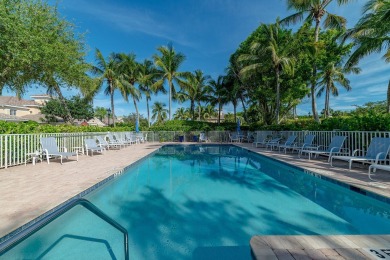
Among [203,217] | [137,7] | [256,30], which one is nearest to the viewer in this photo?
[203,217]

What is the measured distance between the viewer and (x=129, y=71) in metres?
29.6

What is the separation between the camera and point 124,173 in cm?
744

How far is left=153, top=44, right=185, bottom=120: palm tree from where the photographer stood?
27.0 m

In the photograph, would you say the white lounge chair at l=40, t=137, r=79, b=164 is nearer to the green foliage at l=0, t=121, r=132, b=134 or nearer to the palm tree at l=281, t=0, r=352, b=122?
the green foliage at l=0, t=121, r=132, b=134

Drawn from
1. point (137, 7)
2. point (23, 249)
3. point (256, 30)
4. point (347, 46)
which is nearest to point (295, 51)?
point (347, 46)

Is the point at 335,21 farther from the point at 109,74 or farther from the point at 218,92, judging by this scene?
the point at 109,74

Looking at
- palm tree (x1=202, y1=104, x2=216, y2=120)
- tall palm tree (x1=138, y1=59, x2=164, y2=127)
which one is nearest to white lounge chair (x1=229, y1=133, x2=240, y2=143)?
tall palm tree (x1=138, y1=59, x2=164, y2=127)

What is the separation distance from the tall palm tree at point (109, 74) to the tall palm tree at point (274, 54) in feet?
49.1

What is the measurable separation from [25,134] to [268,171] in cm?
933

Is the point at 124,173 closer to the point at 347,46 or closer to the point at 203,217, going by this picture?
the point at 203,217

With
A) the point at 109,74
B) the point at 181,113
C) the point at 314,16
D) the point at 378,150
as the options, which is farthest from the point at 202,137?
the point at 181,113

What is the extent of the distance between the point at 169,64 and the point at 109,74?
740 cm

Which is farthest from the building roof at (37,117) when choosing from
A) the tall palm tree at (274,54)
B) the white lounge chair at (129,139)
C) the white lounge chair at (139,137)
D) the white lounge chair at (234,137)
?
the tall palm tree at (274,54)

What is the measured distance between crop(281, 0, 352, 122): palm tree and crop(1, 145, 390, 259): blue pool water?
A: 14.5 metres
